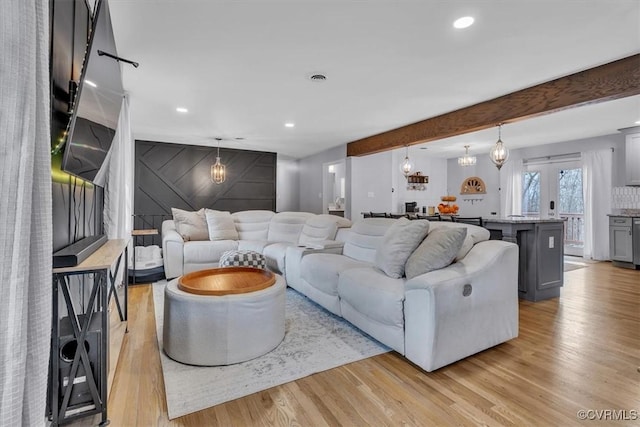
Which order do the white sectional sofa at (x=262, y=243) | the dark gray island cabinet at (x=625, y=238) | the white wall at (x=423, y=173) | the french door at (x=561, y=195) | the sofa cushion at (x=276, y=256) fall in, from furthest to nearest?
the white wall at (x=423, y=173)
the french door at (x=561, y=195)
the dark gray island cabinet at (x=625, y=238)
the white sectional sofa at (x=262, y=243)
the sofa cushion at (x=276, y=256)

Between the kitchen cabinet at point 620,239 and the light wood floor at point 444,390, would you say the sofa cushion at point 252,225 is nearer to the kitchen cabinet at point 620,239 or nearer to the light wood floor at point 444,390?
the light wood floor at point 444,390

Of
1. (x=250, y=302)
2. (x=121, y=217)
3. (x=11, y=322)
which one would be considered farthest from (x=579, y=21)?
(x=121, y=217)

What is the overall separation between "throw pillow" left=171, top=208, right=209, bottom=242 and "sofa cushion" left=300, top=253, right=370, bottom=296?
207cm

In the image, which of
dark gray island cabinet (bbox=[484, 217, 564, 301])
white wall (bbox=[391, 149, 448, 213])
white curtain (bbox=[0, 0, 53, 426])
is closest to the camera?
white curtain (bbox=[0, 0, 53, 426])

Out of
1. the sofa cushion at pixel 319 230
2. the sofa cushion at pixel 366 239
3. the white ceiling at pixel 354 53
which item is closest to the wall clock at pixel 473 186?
the white ceiling at pixel 354 53

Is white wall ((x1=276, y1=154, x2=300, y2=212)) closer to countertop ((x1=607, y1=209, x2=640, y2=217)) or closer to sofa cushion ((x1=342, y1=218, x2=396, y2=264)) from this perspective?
sofa cushion ((x1=342, y1=218, x2=396, y2=264))

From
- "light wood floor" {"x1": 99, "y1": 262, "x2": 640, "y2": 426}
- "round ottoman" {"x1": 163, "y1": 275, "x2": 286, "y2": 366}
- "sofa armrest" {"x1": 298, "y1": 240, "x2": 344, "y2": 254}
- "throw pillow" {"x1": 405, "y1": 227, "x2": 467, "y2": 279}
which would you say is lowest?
"light wood floor" {"x1": 99, "y1": 262, "x2": 640, "y2": 426}

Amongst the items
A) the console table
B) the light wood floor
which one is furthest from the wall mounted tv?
the light wood floor

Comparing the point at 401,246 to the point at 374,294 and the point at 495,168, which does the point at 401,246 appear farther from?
the point at 495,168

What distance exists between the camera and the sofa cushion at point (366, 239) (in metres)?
3.30

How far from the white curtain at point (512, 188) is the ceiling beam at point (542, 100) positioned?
3.85m

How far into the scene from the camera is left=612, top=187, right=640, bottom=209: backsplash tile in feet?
19.2

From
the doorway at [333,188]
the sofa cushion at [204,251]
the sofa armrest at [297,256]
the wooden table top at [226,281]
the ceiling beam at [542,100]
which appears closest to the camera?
the wooden table top at [226,281]

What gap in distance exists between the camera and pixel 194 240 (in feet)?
15.6
